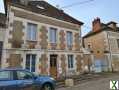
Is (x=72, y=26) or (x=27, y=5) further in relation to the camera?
(x=72, y=26)

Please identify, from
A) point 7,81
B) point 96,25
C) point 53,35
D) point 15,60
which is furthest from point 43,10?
point 96,25

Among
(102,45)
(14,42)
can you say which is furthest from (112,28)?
(14,42)

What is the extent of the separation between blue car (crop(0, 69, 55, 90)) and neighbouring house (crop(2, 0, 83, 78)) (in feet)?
20.2

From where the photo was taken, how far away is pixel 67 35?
21500mm

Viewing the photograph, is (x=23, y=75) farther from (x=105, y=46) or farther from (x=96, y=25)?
(x=96, y=25)

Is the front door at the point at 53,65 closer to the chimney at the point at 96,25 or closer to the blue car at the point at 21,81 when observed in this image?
the blue car at the point at 21,81

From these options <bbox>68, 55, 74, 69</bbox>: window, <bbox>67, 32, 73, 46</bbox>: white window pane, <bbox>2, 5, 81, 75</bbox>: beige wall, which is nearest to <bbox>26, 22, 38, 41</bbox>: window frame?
<bbox>2, 5, 81, 75</bbox>: beige wall

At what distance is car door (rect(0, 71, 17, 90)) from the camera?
30.2 feet

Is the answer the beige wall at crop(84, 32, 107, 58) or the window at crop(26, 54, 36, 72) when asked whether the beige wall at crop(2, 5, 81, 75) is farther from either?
the beige wall at crop(84, 32, 107, 58)

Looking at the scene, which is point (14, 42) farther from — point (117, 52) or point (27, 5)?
point (117, 52)

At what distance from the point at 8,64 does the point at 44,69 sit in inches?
142

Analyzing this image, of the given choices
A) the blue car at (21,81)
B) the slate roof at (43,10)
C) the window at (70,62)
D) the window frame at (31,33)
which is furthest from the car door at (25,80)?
the window at (70,62)

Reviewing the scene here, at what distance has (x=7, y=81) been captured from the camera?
9414mm

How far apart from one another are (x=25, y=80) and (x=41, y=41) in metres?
8.92
